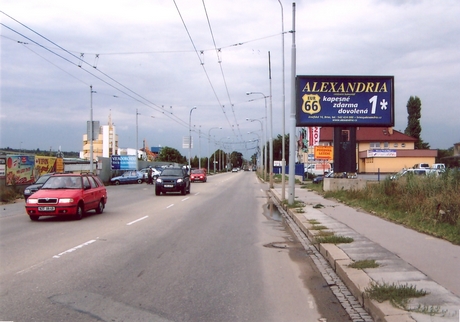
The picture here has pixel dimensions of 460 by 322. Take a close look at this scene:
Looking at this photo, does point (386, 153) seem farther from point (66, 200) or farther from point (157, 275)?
point (157, 275)

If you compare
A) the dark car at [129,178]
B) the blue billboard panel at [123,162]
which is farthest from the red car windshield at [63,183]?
the blue billboard panel at [123,162]

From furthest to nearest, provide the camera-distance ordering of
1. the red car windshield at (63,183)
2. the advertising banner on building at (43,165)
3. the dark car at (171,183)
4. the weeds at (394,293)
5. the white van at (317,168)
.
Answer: the white van at (317,168), the advertising banner on building at (43,165), the dark car at (171,183), the red car windshield at (63,183), the weeds at (394,293)

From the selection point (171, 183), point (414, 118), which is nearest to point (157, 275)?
point (171, 183)

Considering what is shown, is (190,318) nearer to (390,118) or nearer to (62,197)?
(62,197)

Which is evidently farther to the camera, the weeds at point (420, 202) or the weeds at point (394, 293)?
the weeds at point (420, 202)

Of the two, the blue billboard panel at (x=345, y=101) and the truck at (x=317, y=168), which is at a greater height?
the blue billboard panel at (x=345, y=101)

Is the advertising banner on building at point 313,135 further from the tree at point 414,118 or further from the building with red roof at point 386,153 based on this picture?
the tree at point 414,118

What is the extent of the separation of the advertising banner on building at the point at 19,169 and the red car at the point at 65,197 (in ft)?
41.0

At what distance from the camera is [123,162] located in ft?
181

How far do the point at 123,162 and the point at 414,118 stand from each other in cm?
5093

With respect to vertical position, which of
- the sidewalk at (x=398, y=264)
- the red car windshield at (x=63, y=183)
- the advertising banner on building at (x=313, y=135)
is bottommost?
the sidewalk at (x=398, y=264)

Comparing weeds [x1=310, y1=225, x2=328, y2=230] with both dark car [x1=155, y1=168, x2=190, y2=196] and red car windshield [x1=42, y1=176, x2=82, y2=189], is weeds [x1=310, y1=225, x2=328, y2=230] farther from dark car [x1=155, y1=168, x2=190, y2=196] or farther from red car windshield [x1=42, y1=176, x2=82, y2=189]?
dark car [x1=155, y1=168, x2=190, y2=196]

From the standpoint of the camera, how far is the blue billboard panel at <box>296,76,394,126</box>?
1013 inches

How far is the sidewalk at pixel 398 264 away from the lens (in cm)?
573
